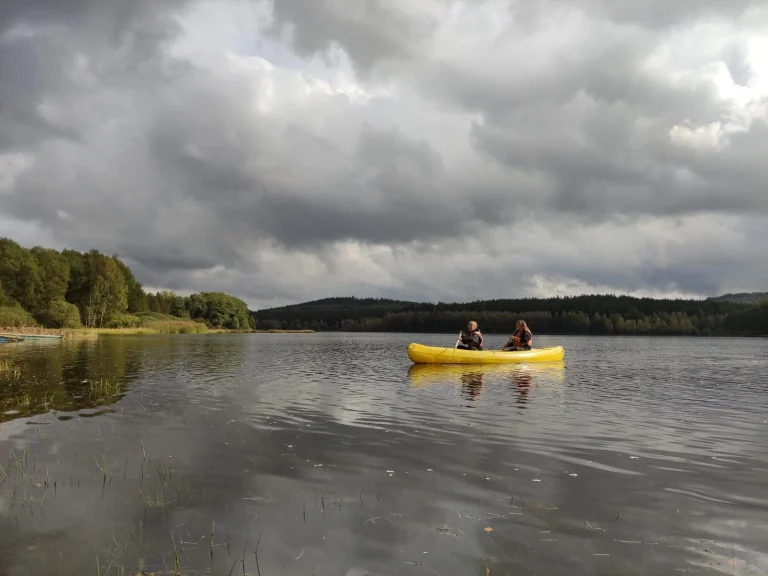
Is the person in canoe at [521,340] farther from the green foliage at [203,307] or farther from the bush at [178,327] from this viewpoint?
the green foliage at [203,307]

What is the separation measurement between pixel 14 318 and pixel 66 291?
24804 mm

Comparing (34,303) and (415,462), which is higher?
(34,303)

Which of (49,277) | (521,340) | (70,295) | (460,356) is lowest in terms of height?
(460,356)

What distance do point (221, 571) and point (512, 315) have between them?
534ft

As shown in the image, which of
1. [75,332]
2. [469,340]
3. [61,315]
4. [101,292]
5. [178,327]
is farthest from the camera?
[178,327]

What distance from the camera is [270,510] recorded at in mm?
7305

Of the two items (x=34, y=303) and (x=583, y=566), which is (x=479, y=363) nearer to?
(x=583, y=566)

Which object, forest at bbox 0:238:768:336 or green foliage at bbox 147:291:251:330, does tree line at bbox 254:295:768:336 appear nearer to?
forest at bbox 0:238:768:336

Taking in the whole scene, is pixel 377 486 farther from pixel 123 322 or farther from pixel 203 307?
pixel 203 307

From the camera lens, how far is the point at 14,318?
67.2 metres

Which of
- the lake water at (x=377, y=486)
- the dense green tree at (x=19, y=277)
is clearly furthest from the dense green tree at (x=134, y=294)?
the lake water at (x=377, y=486)

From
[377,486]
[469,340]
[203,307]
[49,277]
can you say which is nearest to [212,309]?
[203,307]

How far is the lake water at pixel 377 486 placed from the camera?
19.5ft

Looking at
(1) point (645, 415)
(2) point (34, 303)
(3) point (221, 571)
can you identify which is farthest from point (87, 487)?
(2) point (34, 303)
